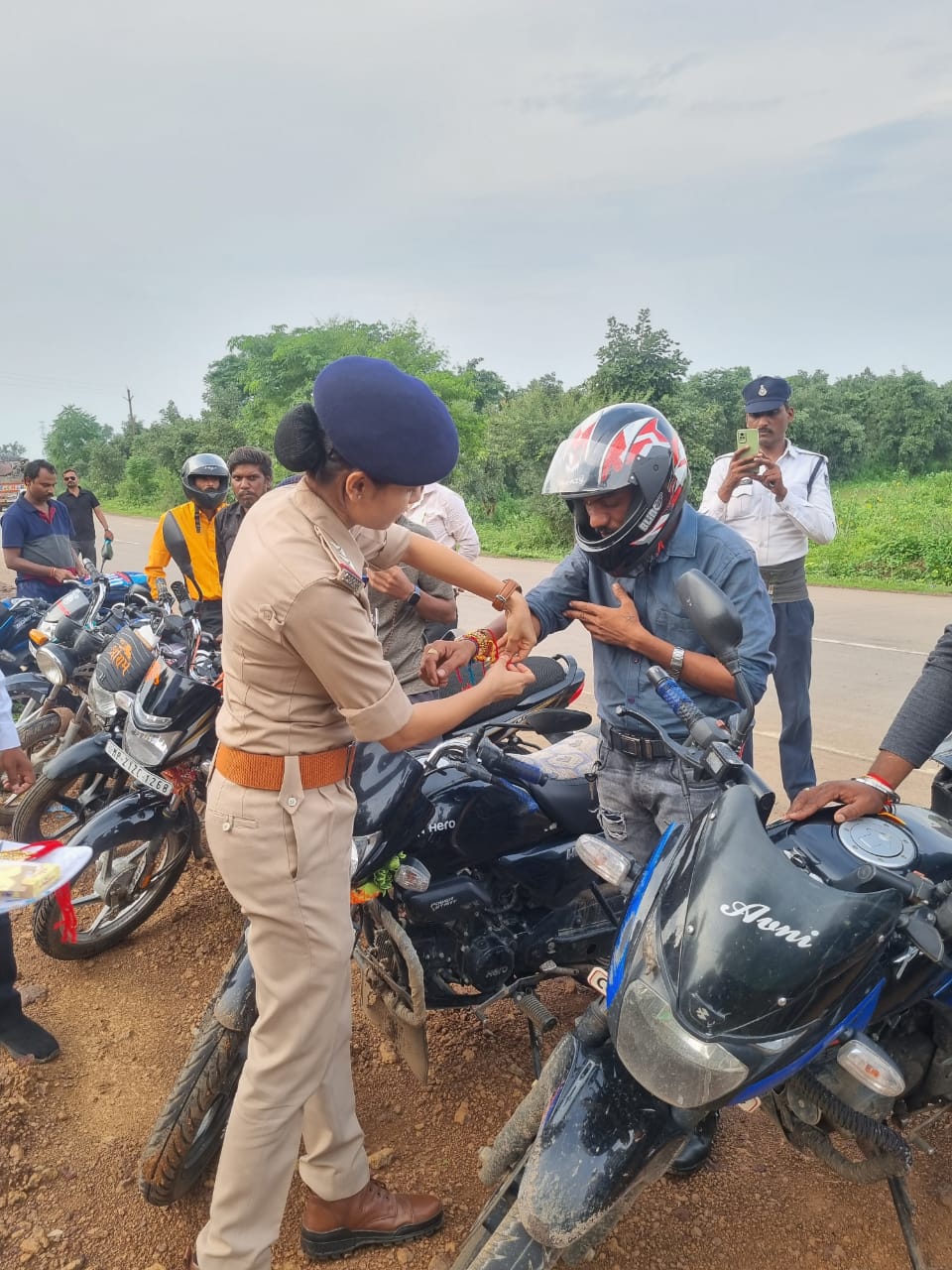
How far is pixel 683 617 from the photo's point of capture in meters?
2.31

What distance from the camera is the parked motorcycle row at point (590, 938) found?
4.48 feet

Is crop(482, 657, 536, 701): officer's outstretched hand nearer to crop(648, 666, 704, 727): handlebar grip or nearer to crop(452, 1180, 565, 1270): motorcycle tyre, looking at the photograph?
crop(648, 666, 704, 727): handlebar grip

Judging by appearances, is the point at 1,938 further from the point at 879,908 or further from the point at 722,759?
the point at 879,908

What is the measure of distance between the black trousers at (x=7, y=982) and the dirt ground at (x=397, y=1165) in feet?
0.43

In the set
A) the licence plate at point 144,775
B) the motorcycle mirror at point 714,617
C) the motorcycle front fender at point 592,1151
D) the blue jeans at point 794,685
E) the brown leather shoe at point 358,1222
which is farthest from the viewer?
the blue jeans at point 794,685

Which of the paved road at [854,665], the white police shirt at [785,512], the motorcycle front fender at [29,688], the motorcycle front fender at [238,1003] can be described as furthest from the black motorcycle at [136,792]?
the paved road at [854,665]

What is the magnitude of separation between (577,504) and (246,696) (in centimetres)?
108

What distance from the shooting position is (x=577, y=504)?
2.35 m

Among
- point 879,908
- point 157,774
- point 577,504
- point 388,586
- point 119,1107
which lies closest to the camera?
point 879,908

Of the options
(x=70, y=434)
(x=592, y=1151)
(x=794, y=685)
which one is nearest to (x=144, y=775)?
(x=592, y=1151)

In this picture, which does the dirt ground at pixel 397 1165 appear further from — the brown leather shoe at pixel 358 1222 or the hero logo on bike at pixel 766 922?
the hero logo on bike at pixel 766 922

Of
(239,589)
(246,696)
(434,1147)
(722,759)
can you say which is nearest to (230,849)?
(246,696)

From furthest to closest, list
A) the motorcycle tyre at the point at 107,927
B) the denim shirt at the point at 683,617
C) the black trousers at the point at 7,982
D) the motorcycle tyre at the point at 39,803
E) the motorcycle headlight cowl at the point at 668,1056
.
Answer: the motorcycle tyre at the point at 39,803 < the motorcycle tyre at the point at 107,927 < the black trousers at the point at 7,982 < the denim shirt at the point at 683,617 < the motorcycle headlight cowl at the point at 668,1056

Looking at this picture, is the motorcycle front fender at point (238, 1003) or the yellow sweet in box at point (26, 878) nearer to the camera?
the yellow sweet in box at point (26, 878)
